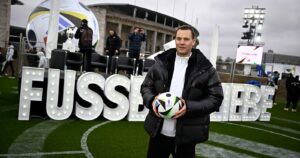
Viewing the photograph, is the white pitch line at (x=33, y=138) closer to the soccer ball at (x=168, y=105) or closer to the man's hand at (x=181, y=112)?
the soccer ball at (x=168, y=105)

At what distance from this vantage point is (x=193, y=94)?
2.92 meters

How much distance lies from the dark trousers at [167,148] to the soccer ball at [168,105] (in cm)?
32

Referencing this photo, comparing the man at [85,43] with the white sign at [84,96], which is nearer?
the white sign at [84,96]

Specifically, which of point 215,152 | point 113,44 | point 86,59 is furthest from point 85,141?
point 113,44

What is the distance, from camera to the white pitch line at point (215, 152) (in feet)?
19.1

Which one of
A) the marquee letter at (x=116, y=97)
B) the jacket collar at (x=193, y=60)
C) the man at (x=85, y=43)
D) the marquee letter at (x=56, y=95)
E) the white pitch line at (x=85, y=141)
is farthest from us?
the man at (x=85, y=43)

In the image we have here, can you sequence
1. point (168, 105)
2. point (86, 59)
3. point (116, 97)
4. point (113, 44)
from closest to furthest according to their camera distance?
point (168, 105) < point (116, 97) < point (86, 59) < point (113, 44)

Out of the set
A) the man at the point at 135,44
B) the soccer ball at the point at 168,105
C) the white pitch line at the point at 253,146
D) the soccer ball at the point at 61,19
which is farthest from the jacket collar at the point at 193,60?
the soccer ball at the point at 61,19

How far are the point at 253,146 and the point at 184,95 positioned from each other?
4725 millimetres

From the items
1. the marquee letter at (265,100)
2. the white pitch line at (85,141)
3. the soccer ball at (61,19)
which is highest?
the soccer ball at (61,19)

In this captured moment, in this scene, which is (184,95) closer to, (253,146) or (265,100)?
(253,146)

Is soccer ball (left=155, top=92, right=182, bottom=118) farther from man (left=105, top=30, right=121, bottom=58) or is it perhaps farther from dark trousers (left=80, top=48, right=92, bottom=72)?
man (left=105, top=30, right=121, bottom=58)

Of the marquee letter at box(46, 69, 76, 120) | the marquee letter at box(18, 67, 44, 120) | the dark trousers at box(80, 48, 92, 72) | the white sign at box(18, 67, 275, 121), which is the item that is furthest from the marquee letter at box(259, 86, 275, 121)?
the marquee letter at box(18, 67, 44, 120)

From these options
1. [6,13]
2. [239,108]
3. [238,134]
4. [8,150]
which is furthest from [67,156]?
[6,13]
